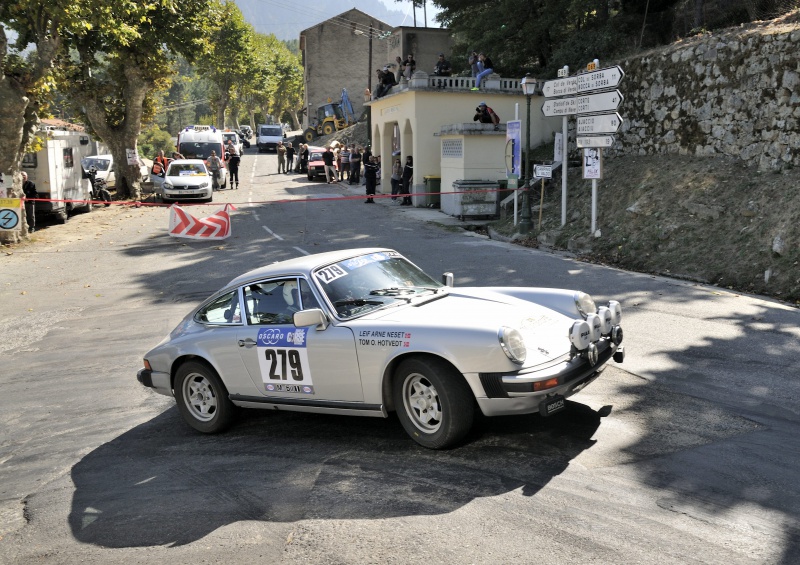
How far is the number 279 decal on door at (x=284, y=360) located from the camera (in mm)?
5973

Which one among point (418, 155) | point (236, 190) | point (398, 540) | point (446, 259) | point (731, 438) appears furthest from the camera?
point (236, 190)

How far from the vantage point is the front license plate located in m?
5.17

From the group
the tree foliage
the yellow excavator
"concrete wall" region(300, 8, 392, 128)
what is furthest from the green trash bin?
"concrete wall" region(300, 8, 392, 128)

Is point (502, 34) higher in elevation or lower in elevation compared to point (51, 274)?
higher

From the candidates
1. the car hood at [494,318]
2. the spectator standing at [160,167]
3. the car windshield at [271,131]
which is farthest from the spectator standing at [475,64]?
the car windshield at [271,131]

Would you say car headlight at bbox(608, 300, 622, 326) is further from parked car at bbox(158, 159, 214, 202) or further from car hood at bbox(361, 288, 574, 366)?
parked car at bbox(158, 159, 214, 202)

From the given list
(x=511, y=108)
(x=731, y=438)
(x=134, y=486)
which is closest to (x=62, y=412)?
(x=134, y=486)

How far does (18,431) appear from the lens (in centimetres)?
697

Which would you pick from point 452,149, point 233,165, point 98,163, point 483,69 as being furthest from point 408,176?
point 98,163

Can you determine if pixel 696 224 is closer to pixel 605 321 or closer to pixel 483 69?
pixel 605 321

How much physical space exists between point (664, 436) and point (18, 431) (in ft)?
18.9

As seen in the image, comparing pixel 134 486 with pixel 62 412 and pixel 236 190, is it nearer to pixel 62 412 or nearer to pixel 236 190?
pixel 62 412

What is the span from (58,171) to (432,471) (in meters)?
22.4

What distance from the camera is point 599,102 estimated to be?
638 inches
